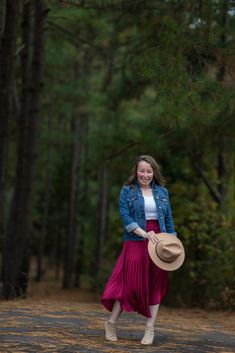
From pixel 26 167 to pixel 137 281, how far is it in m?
8.59

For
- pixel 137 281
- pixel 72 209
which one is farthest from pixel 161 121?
pixel 72 209

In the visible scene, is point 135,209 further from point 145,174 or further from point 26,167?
point 26,167

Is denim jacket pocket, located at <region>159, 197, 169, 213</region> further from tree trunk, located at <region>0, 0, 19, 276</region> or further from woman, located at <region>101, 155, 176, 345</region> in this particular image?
tree trunk, located at <region>0, 0, 19, 276</region>

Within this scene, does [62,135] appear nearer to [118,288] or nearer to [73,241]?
[73,241]

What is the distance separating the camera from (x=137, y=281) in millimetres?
7137

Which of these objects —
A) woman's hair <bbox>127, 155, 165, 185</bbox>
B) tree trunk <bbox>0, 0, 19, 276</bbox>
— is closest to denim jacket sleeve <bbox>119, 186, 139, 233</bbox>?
woman's hair <bbox>127, 155, 165, 185</bbox>

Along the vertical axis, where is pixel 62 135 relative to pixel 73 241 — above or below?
above

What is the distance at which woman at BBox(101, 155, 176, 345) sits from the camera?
23.3 ft

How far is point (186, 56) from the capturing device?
436 inches

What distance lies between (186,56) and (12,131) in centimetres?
1002

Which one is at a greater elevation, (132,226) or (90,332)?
(132,226)

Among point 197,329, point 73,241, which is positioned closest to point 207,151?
point 197,329

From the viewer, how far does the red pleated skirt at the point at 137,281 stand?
711cm

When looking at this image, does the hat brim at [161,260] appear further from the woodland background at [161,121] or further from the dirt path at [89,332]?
the woodland background at [161,121]
